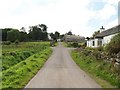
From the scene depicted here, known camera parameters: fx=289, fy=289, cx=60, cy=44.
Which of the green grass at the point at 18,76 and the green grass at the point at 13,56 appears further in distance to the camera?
the green grass at the point at 13,56

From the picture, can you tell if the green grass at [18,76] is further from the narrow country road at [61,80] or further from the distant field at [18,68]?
the narrow country road at [61,80]

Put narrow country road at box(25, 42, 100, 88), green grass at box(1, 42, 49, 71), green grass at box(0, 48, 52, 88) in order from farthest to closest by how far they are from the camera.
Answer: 1. green grass at box(1, 42, 49, 71)
2. green grass at box(0, 48, 52, 88)
3. narrow country road at box(25, 42, 100, 88)

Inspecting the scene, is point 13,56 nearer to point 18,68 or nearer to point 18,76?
point 18,68

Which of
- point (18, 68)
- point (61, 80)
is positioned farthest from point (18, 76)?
point (18, 68)

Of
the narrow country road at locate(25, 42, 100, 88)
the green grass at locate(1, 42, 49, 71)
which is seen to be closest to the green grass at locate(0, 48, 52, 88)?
the narrow country road at locate(25, 42, 100, 88)

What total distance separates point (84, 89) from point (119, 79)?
3.37 m

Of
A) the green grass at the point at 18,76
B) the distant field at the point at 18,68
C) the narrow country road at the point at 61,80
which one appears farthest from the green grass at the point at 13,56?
the narrow country road at the point at 61,80

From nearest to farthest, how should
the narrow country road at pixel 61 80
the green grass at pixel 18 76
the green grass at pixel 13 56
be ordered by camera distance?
the narrow country road at pixel 61 80
the green grass at pixel 18 76
the green grass at pixel 13 56

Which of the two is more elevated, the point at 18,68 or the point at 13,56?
the point at 13,56

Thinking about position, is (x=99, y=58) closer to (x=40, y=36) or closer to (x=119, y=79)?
(x=119, y=79)

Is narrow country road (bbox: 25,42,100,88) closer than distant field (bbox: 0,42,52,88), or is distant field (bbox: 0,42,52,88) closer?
narrow country road (bbox: 25,42,100,88)

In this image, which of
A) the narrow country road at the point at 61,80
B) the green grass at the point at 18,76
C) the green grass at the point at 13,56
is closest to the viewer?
the narrow country road at the point at 61,80

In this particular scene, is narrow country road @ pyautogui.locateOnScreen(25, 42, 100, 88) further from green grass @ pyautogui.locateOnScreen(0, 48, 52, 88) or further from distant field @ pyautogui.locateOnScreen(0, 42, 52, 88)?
distant field @ pyautogui.locateOnScreen(0, 42, 52, 88)

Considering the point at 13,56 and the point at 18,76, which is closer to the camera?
the point at 18,76
